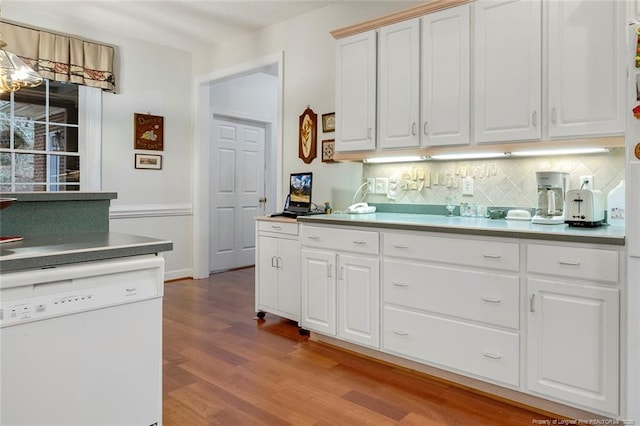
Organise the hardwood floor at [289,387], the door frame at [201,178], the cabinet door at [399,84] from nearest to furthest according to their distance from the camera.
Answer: the hardwood floor at [289,387] < the cabinet door at [399,84] < the door frame at [201,178]

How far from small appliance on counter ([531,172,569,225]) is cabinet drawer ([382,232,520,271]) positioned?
0.35 meters

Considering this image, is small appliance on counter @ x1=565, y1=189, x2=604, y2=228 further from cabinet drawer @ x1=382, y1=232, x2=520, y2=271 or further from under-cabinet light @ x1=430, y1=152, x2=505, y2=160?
under-cabinet light @ x1=430, y1=152, x2=505, y2=160

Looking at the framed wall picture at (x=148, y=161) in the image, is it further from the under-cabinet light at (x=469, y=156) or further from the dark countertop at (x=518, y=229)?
the under-cabinet light at (x=469, y=156)

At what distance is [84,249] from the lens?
1.50 m

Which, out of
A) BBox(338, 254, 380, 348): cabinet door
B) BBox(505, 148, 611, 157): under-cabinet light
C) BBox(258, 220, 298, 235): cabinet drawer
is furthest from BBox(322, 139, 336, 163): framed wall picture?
BBox(505, 148, 611, 157): under-cabinet light

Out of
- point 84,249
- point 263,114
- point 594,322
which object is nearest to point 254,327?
point 84,249

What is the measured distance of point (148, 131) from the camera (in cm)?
487

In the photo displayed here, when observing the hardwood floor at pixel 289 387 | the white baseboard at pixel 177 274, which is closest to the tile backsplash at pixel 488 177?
the hardwood floor at pixel 289 387

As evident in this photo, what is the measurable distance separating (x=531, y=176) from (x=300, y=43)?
96.2 inches

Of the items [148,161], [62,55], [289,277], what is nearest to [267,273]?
[289,277]

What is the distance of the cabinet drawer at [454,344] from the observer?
7.20 ft

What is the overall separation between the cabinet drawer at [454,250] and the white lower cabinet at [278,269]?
3.20ft

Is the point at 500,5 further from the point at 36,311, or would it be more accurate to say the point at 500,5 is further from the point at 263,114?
the point at 263,114

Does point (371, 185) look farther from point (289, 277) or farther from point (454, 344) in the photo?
point (454, 344)
